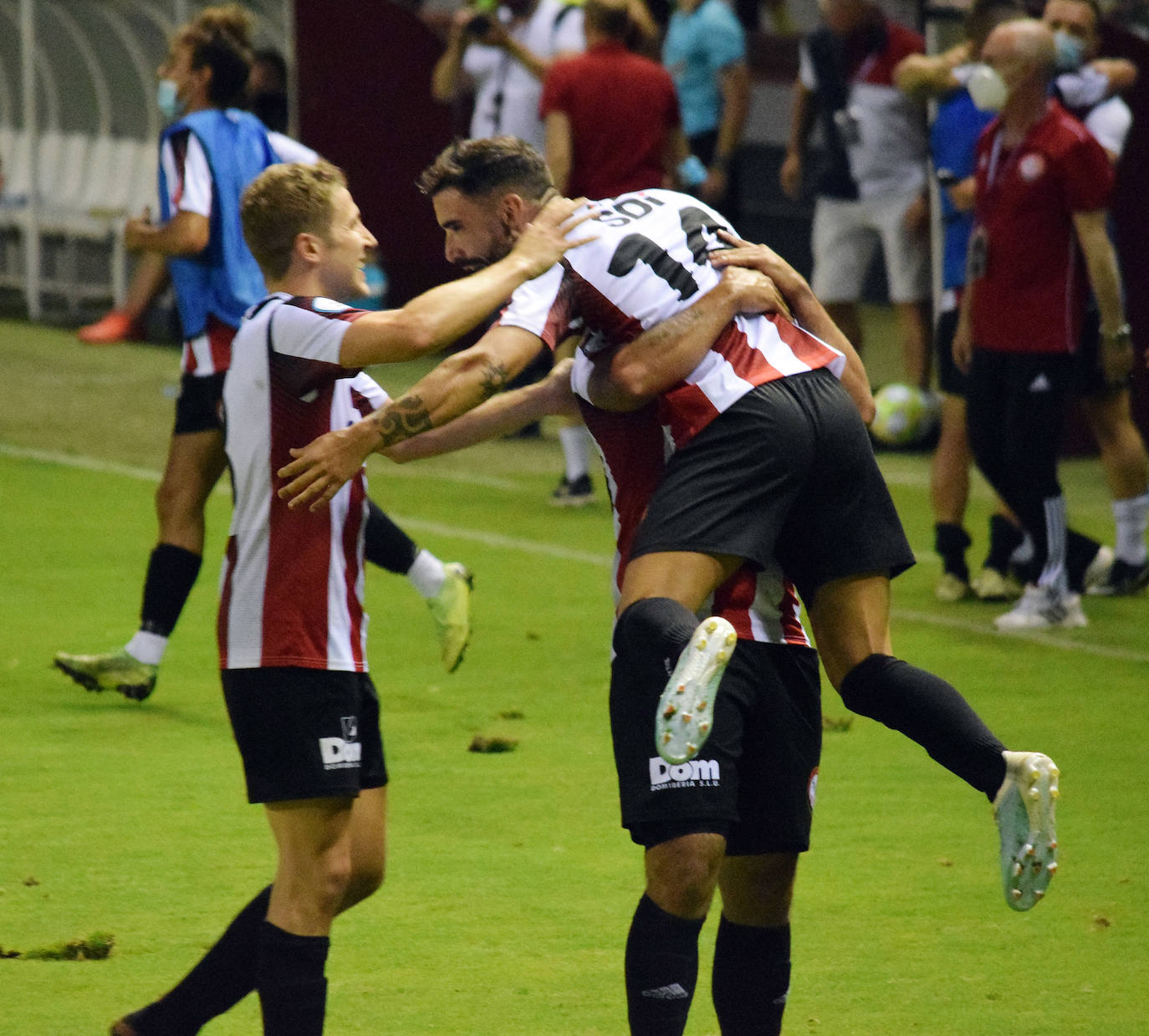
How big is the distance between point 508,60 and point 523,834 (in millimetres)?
7743

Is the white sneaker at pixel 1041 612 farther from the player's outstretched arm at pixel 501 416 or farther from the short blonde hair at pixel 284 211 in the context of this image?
the short blonde hair at pixel 284 211

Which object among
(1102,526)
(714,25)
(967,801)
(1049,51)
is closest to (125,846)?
(967,801)

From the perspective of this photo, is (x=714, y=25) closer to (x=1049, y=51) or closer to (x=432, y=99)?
(x=432, y=99)

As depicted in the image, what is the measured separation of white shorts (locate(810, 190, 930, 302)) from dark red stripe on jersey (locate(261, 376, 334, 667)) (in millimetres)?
7871

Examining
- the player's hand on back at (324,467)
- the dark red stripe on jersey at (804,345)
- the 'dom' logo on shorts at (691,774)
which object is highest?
the dark red stripe on jersey at (804,345)

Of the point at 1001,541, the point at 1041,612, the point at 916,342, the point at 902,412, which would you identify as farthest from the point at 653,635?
the point at 916,342

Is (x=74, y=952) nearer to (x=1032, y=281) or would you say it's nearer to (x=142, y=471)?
(x=1032, y=281)

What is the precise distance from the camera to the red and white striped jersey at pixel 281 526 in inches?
144

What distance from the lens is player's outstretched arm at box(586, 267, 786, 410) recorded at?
3.79 m

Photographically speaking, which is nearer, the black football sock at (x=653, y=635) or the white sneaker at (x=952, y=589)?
the black football sock at (x=653, y=635)

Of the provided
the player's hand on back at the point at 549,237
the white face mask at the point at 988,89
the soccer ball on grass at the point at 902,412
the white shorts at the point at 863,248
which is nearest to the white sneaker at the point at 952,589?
the soccer ball on grass at the point at 902,412

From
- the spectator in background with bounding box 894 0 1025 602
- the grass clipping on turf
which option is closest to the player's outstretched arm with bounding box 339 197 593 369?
the grass clipping on turf

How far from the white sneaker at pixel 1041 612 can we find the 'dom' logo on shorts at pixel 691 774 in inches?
184

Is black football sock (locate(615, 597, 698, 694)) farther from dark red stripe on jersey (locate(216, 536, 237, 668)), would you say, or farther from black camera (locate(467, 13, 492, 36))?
black camera (locate(467, 13, 492, 36))
